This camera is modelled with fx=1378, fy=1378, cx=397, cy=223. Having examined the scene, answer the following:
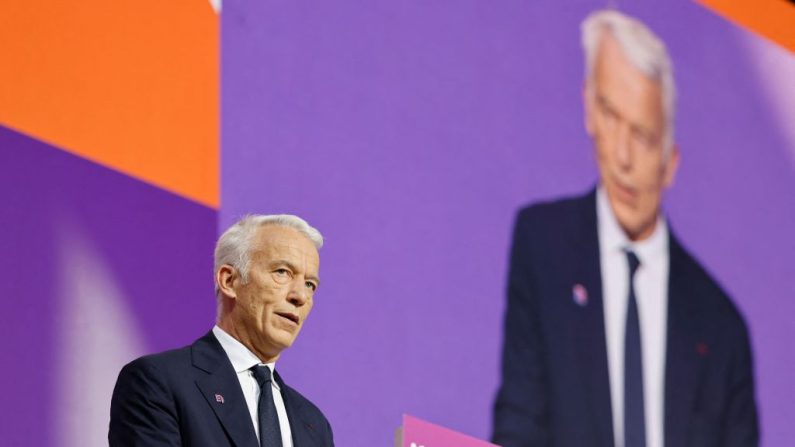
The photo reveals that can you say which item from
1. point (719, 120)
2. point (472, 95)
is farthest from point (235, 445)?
point (719, 120)

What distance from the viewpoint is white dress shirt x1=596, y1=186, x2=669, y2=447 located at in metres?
4.49

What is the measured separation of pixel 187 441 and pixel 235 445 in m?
0.09

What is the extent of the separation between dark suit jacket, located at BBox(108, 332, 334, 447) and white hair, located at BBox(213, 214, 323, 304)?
201 mm

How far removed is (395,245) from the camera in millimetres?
3984

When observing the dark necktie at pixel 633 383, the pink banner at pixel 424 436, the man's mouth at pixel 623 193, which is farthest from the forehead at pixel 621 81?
the pink banner at pixel 424 436

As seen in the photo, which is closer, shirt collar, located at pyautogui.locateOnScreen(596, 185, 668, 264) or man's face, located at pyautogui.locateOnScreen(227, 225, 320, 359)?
man's face, located at pyautogui.locateOnScreen(227, 225, 320, 359)

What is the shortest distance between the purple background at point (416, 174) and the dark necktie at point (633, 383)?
0.49 m

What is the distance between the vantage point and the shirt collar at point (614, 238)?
4684 mm

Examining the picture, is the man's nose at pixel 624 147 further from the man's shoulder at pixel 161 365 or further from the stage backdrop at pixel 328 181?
the man's shoulder at pixel 161 365

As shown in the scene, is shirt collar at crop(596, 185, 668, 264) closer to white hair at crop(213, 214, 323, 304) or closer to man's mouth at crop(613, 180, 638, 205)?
man's mouth at crop(613, 180, 638, 205)

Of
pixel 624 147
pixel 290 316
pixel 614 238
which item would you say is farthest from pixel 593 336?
pixel 290 316

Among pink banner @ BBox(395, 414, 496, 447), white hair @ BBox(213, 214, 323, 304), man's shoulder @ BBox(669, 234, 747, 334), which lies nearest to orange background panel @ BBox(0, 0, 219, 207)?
white hair @ BBox(213, 214, 323, 304)

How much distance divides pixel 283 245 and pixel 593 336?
6.23 ft

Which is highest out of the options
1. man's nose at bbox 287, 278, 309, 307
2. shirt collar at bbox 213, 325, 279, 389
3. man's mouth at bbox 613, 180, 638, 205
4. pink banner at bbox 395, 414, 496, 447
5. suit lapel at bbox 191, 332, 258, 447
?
man's mouth at bbox 613, 180, 638, 205
